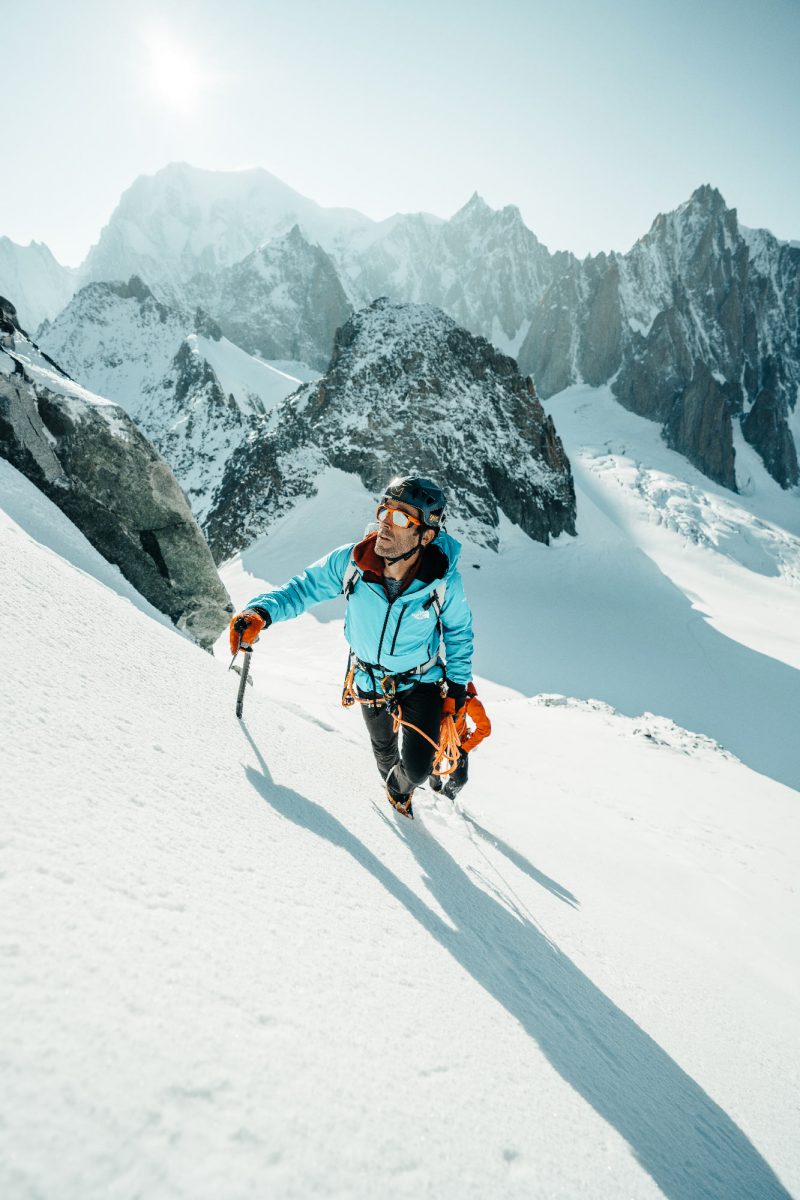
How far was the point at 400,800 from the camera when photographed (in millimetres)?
4004

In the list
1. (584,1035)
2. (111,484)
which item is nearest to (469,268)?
(111,484)

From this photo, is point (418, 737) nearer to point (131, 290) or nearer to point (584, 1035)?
point (584, 1035)

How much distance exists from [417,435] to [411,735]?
3489cm

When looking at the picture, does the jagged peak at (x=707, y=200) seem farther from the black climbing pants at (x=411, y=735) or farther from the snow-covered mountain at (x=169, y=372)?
the black climbing pants at (x=411, y=735)

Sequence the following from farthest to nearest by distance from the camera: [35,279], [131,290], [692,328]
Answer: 1. [35,279]
2. [692,328]
3. [131,290]

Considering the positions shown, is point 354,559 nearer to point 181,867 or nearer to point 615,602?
point 181,867

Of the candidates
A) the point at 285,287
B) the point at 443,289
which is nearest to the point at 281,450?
the point at 285,287

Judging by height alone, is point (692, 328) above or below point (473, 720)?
above

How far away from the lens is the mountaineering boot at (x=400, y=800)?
3.95 meters

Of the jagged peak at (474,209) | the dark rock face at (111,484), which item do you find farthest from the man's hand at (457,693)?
the jagged peak at (474,209)

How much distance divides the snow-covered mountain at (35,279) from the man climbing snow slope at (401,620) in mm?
183364

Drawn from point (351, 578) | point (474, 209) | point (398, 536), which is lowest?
point (351, 578)

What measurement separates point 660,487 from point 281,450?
129 feet

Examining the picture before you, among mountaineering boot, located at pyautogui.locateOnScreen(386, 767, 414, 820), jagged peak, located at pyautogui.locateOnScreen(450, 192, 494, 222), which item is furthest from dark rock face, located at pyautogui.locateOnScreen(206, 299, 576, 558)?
jagged peak, located at pyautogui.locateOnScreen(450, 192, 494, 222)
